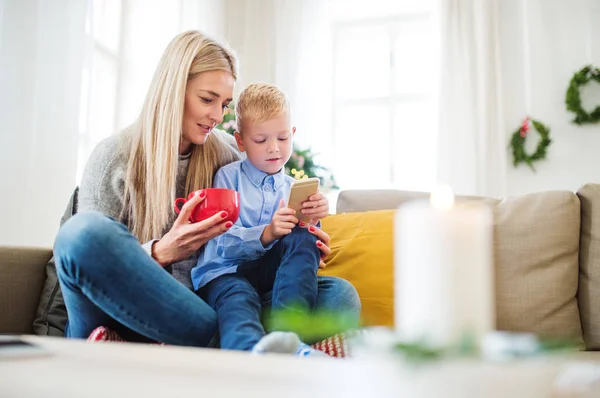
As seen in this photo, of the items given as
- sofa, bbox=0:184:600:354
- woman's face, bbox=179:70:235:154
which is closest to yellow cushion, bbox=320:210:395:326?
sofa, bbox=0:184:600:354

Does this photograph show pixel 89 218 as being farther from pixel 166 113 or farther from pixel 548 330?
pixel 548 330

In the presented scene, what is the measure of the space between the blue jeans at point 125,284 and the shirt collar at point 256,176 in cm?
55

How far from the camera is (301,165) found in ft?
12.5

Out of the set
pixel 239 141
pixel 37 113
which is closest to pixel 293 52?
pixel 37 113

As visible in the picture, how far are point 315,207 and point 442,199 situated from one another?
1059mm

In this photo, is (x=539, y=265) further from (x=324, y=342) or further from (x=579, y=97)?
(x=579, y=97)

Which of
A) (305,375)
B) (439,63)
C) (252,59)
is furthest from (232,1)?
(305,375)

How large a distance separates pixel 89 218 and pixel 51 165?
6.13 ft

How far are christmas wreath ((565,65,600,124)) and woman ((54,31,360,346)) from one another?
10.3 ft

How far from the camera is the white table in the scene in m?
0.32

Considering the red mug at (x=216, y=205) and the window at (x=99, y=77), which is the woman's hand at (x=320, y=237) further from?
the window at (x=99, y=77)

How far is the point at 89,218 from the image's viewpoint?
3.39 feet

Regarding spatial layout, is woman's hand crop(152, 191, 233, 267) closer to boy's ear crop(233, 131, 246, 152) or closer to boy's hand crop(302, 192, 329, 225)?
boy's hand crop(302, 192, 329, 225)

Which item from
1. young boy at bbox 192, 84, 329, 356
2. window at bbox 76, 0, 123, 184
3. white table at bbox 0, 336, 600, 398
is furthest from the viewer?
window at bbox 76, 0, 123, 184
